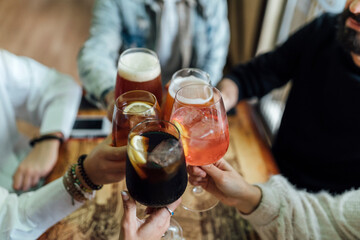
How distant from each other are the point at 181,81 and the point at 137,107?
0.19 m

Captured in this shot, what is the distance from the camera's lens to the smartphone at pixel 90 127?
1.30m

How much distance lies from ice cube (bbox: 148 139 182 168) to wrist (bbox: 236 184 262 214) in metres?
0.37

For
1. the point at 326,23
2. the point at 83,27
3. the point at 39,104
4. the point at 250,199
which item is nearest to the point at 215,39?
the point at 326,23

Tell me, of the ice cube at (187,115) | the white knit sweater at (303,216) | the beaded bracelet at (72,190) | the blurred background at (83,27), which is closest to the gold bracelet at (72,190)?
the beaded bracelet at (72,190)

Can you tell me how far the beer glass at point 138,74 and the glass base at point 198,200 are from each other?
34 centimetres

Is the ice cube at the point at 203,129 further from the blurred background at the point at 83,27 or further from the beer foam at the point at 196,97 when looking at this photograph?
the blurred background at the point at 83,27

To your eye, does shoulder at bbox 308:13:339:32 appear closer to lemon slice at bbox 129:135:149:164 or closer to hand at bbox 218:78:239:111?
hand at bbox 218:78:239:111

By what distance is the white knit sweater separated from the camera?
90cm

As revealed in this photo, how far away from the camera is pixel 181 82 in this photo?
2.99 ft

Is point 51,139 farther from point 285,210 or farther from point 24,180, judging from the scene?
point 285,210

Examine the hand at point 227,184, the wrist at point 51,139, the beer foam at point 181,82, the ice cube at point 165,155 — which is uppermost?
the ice cube at point 165,155

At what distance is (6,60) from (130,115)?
34.9 inches

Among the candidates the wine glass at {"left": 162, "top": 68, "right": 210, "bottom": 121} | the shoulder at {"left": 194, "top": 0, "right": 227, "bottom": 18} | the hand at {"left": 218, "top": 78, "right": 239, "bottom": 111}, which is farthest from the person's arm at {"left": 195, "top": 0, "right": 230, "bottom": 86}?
the wine glass at {"left": 162, "top": 68, "right": 210, "bottom": 121}

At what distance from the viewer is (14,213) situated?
3.06 feet
